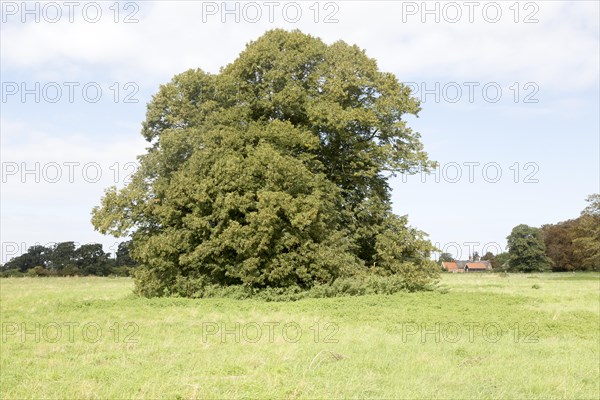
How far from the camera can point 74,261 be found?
87.6 metres

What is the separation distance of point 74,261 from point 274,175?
70.3 m

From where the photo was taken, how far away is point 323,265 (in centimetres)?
2789

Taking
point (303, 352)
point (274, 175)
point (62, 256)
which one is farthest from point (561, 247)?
point (303, 352)

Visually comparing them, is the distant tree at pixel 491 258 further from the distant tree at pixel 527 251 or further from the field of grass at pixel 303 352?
the field of grass at pixel 303 352

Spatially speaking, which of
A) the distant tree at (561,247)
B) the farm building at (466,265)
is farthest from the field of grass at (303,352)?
the farm building at (466,265)

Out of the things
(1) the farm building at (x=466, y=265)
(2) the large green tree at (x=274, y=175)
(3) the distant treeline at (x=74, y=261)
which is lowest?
(1) the farm building at (x=466, y=265)

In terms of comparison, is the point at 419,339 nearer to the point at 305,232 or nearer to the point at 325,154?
the point at 305,232

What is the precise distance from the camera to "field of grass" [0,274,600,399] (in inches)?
344

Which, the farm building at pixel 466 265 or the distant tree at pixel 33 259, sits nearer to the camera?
the distant tree at pixel 33 259

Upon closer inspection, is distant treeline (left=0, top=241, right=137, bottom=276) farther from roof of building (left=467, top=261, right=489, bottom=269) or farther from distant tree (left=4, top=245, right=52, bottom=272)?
roof of building (left=467, top=261, right=489, bottom=269)

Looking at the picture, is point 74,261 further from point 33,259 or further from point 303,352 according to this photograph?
point 303,352

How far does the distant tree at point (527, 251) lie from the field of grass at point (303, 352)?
3165 inches

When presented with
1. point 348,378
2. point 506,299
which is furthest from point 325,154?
point 348,378

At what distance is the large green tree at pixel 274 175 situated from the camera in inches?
1056
